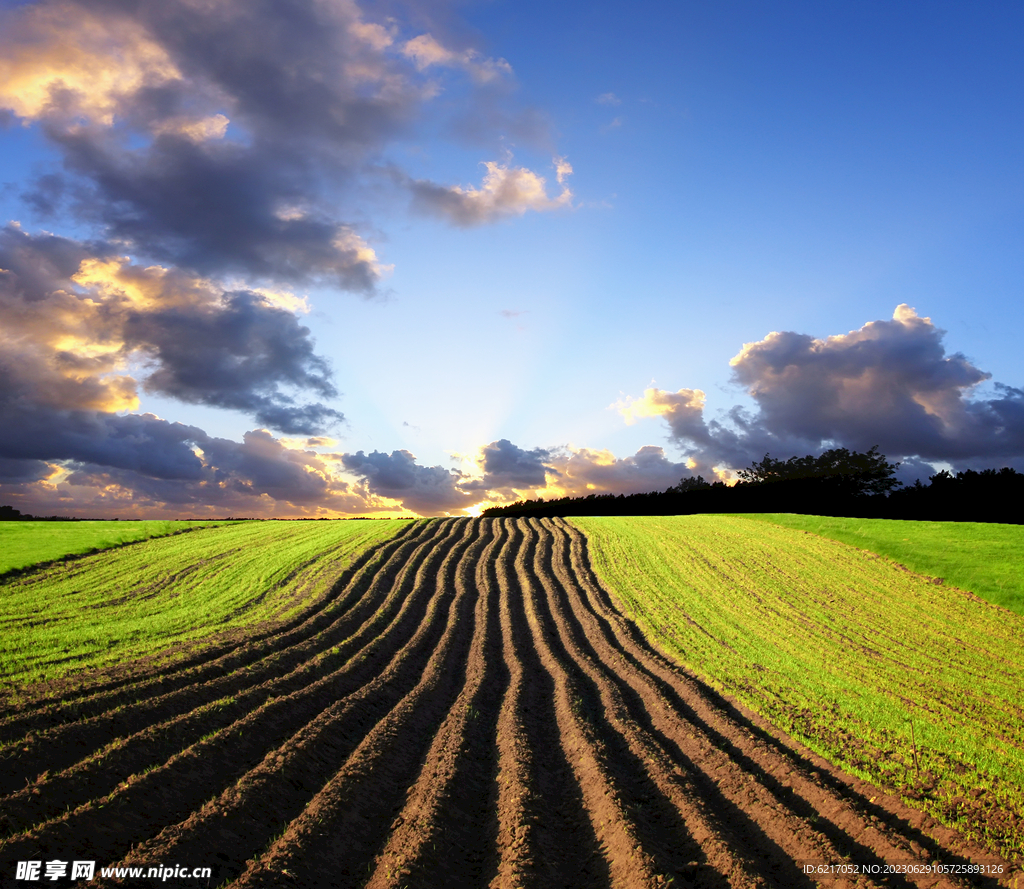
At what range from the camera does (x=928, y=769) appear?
7.87m

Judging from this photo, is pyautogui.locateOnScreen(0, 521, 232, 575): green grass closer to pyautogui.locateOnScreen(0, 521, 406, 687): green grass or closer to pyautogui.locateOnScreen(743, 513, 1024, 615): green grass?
pyautogui.locateOnScreen(0, 521, 406, 687): green grass

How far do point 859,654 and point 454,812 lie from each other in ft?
36.4

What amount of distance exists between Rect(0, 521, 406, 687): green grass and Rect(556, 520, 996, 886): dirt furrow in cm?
963

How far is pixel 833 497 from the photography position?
4772cm

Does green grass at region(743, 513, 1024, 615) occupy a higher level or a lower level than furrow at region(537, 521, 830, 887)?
higher

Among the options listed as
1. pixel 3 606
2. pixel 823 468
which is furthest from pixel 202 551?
pixel 823 468

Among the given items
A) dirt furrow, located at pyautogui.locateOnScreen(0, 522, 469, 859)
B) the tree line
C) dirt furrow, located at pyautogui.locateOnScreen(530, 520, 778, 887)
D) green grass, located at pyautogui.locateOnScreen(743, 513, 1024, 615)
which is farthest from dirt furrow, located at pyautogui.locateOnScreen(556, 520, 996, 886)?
the tree line

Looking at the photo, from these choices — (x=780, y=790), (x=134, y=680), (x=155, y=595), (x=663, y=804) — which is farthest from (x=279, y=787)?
(x=155, y=595)

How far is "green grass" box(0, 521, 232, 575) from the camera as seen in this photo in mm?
23969

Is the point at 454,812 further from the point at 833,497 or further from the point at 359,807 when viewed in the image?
the point at 833,497

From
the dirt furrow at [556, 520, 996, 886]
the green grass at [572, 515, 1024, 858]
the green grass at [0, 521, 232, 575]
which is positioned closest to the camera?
the dirt furrow at [556, 520, 996, 886]

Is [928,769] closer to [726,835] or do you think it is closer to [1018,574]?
[726,835]

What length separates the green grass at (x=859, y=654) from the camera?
787 cm

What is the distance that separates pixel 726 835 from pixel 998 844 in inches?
124
